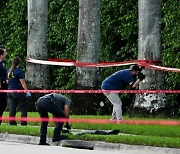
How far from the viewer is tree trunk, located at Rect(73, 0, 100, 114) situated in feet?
77.5

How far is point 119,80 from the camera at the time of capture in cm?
2003

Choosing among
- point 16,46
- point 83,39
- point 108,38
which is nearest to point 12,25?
point 16,46

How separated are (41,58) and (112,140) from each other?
29.3ft

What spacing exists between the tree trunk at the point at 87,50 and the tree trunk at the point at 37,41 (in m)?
1.62

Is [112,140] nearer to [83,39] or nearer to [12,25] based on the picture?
[83,39]

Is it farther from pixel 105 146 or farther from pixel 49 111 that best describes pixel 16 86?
pixel 105 146

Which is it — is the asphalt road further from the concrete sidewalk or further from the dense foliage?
the dense foliage

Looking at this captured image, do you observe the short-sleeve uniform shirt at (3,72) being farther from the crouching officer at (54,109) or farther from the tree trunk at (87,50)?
the tree trunk at (87,50)

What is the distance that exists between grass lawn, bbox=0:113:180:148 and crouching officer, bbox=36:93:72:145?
0.41 m

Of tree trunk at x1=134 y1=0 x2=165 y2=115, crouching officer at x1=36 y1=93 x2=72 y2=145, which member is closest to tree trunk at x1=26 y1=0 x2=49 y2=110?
tree trunk at x1=134 y1=0 x2=165 y2=115

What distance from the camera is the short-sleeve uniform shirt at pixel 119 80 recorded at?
19.8 meters

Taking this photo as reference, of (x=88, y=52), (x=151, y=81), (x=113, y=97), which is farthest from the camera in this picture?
(x=88, y=52)

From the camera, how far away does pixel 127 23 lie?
26.9 metres

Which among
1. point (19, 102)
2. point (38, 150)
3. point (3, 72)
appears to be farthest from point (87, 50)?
point (38, 150)
